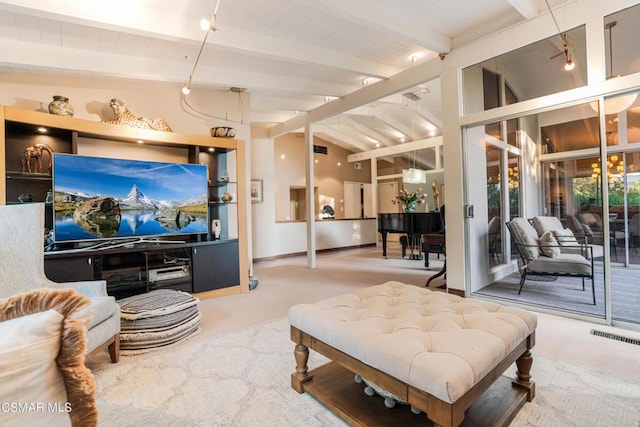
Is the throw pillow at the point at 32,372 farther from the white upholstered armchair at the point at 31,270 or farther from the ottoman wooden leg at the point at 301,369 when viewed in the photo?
the white upholstered armchair at the point at 31,270

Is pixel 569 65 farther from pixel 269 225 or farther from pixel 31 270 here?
pixel 269 225

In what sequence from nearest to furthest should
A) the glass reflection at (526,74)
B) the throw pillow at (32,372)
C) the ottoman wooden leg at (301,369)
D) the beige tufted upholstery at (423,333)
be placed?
1. the throw pillow at (32,372)
2. the beige tufted upholstery at (423,333)
3. the ottoman wooden leg at (301,369)
4. the glass reflection at (526,74)

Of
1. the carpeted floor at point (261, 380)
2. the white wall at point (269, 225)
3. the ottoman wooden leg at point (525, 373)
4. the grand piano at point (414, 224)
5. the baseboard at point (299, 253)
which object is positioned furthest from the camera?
the baseboard at point (299, 253)

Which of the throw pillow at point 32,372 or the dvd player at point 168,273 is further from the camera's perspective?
the dvd player at point 168,273

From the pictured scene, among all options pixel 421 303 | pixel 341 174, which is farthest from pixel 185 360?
pixel 341 174

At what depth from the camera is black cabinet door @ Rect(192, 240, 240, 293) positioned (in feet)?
12.2

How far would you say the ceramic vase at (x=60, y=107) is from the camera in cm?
312

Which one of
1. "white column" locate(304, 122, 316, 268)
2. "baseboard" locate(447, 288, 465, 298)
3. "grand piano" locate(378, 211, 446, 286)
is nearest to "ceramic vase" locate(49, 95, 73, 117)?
"white column" locate(304, 122, 316, 268)

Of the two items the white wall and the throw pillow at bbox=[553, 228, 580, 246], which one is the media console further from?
the throw pillow at bbox=[553, 228, 580, 246]

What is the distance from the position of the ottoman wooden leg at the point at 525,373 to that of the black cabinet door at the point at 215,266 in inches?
127

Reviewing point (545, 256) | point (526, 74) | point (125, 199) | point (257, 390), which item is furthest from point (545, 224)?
point (125, 199)

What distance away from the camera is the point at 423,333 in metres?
1.40

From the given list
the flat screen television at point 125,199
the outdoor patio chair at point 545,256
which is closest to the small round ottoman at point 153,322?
the flat screen television at point 125,199

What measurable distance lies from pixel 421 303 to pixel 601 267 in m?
2.29
